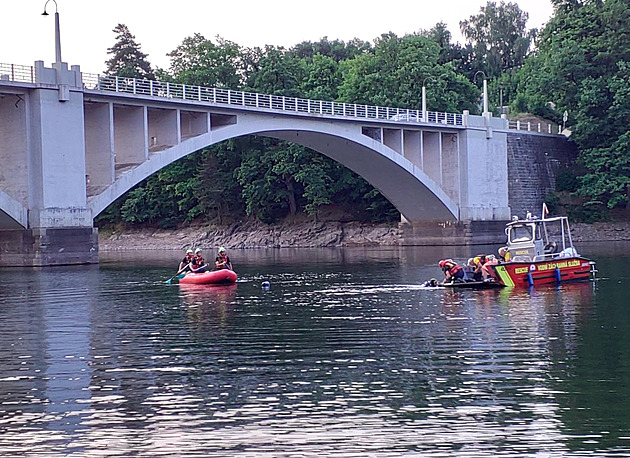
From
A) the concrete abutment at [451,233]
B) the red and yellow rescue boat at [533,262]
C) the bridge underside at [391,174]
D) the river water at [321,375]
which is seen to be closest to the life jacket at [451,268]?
the red and yellow rescue boat at [533,262]

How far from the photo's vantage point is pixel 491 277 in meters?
36.4

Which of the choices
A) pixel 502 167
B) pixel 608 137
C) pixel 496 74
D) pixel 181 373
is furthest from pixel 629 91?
pixel 181 373

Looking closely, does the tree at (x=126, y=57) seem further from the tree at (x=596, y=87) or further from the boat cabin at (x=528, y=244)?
the boat cabin at (x=528, y=244)

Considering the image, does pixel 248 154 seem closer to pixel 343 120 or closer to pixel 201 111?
pixel 343 120

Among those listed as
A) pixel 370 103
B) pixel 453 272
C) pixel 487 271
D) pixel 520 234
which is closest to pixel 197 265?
pixel 453 272

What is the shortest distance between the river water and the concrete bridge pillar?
57.4 ft

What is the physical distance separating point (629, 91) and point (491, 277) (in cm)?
5145

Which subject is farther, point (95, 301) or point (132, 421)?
point (95, 301)

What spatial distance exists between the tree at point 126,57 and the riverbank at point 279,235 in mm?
23138

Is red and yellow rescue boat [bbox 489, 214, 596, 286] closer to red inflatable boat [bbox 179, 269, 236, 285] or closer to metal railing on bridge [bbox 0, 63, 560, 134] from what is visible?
red inflatable boat [bbox 179, 269, 236, 285]

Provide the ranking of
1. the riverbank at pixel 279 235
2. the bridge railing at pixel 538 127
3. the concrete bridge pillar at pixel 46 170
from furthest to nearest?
the bridge railing at pixel 538 127 < the riverbank at pixel 279 235 < the concrete bridge pillar at pixel 46 170

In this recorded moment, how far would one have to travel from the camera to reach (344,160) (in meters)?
75.1

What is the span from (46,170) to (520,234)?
24.6 m

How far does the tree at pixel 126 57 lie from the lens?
4626 inches
